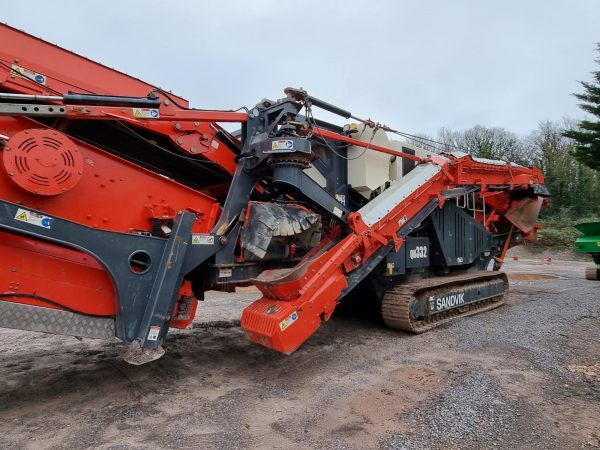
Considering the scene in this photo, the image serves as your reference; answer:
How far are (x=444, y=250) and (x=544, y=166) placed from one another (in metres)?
33.0

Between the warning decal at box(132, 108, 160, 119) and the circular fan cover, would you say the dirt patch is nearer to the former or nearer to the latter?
the warning decal at box(132, 108, 160, 119)

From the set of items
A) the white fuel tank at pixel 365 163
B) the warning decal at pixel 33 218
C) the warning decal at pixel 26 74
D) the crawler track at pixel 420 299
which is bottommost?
the crawler track at pixel 420 299

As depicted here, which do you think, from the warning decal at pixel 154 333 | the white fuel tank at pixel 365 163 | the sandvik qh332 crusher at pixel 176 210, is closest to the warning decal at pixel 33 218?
the sandvik qh332 crusher at pixel 176 210

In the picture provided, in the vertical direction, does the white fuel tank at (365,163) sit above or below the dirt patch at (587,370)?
above

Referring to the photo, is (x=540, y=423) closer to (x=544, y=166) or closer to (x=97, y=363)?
(x=97, y=363)

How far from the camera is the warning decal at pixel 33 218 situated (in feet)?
10.1

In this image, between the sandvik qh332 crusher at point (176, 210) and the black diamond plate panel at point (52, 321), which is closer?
the black diamond plate panel at point (52, 321)

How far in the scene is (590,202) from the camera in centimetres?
3023

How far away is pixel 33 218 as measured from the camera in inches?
123

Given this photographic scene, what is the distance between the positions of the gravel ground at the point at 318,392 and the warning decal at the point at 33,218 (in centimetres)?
147

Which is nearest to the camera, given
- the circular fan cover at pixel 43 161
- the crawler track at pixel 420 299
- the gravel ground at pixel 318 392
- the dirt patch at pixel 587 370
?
the gravel ground at pixel 318 392

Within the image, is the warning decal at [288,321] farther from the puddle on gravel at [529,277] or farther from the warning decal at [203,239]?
the puddle on gravel at [529,277]

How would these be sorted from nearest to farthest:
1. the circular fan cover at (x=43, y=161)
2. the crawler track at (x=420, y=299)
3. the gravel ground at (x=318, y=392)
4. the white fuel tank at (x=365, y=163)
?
1. the gravel ground at (x=318, y=392)
2. the circular fan cover at (x=43, y=161)
3. the crawler track at (x=420, y=299)
4. the white fuel tank at (x=365, y=163)

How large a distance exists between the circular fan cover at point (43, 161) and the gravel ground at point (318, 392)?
177 centimetres
